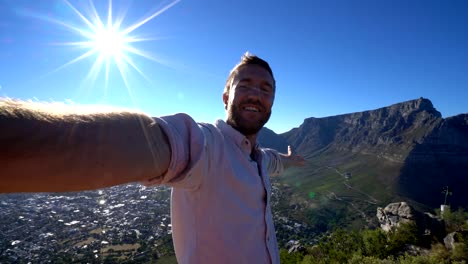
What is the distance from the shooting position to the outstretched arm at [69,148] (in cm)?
85

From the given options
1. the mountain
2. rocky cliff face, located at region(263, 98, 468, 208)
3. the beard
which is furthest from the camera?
rocky cliff face, located at region(263, 98, 468, 208)

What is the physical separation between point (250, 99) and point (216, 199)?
1.21 m

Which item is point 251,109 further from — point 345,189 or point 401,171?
point 401,171

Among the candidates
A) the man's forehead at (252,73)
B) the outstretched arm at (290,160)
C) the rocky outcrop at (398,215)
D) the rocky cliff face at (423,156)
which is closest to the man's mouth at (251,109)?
the man's forehead at (252,73)

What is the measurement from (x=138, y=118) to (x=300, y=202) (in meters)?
135

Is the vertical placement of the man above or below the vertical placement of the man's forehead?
below

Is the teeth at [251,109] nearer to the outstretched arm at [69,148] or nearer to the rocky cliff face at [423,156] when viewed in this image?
the outstretched arm at [69,148]

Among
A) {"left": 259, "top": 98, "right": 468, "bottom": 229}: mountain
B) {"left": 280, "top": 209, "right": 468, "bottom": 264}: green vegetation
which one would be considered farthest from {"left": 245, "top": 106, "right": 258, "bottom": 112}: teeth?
{"left": 259, "top": 98, "right": 468, "bottom": 229}: mountain

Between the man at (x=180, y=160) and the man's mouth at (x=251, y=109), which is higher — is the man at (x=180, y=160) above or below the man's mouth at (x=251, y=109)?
below

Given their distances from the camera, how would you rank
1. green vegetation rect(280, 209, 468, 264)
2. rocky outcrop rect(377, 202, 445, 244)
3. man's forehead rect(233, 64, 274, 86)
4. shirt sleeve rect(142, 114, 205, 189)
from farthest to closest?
rocky outcrop rect(377, 202, 445, 244), green vegetation rect(280, 209, 468, 264), man's forehead rect(233, 64, 274, 86), shirt sleeve rect(142, 114, 205, 189)

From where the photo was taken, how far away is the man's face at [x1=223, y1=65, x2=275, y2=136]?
261cm

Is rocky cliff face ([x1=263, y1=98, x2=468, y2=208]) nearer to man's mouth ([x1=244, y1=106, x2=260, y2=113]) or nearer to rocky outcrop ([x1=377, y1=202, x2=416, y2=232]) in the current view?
rocky outcrop ([x1=377, y1=202, x2=416, y2=232])

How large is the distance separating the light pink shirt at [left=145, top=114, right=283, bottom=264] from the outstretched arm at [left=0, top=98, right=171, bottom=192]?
0.29m

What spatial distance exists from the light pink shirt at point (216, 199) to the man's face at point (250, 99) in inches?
11.4
